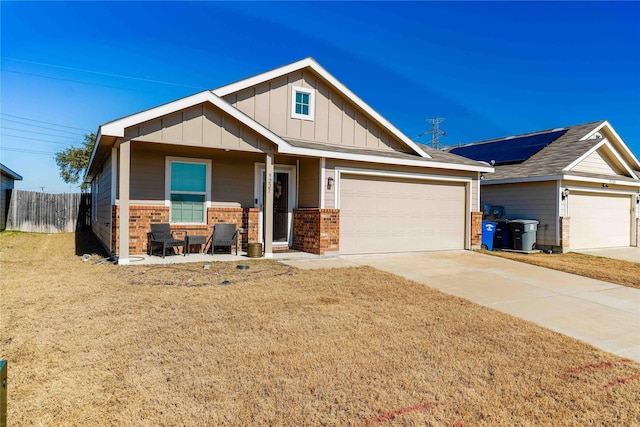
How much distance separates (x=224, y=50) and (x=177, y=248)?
12303 mm

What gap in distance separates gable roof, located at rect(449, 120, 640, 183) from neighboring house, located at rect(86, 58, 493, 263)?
2936 mm

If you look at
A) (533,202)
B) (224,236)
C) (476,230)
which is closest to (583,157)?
(533,202)

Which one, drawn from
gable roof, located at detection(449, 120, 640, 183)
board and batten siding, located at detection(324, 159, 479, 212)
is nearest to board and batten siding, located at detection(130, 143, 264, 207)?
board and batten siding, located at detection(324, 159, 479, 212)

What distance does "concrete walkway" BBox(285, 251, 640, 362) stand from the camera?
15.5ft

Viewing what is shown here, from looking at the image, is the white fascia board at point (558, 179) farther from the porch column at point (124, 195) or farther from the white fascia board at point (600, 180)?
the porch column at point (124, 195)

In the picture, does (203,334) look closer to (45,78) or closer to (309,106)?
(309,106)

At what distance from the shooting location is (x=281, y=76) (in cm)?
1066

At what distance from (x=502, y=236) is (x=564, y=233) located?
6.28 feet

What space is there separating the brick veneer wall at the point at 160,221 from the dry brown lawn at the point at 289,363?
3.19 metres

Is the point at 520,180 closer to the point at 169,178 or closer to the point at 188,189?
the point at 188,189

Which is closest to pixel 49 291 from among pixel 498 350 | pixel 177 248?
pixel 177 248

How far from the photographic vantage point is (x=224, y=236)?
9.88 m

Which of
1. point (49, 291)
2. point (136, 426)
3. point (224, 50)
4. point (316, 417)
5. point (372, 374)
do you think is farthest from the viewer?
point (224, 50)

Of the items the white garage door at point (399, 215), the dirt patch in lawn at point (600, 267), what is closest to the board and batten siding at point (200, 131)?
the white garage door at point (399, 215)
